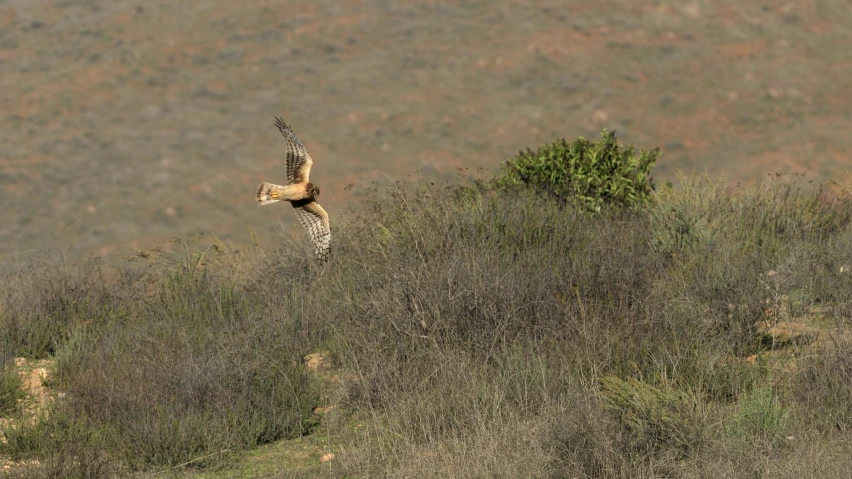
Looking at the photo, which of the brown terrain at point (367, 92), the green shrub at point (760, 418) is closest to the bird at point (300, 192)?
the green shrub at point (760, 418)

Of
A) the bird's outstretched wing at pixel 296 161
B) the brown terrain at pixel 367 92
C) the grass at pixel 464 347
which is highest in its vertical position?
the bird's outstretched wing at pixel 296 161

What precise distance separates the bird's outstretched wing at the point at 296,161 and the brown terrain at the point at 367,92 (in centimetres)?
1499

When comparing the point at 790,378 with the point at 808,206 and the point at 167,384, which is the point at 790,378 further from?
the point at 808,206

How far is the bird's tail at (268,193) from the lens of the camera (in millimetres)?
5961

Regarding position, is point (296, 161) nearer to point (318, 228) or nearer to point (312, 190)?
point (312, 190)

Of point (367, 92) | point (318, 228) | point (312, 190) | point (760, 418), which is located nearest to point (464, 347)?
point (318, 228)

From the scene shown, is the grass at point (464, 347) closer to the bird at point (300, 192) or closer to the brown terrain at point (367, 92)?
the bird at point (300, 192)

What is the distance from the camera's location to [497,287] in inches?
297

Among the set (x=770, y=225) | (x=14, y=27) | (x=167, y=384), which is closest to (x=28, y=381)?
(x=167, y=384)

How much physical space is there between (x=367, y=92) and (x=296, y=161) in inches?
828

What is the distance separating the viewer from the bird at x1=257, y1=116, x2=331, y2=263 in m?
6.02

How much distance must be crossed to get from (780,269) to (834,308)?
799mm

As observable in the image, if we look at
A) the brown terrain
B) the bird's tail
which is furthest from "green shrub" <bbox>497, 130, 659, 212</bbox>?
the brown terrain

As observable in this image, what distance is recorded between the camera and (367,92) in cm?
2698
